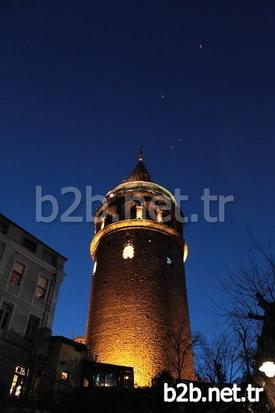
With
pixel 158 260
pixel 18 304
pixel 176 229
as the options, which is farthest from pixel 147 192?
pixel 18 304

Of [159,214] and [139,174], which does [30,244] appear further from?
[139,174]

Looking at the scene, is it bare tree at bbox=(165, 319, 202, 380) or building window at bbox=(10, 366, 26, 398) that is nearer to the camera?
building window at bbox=(10, 366, 26, 398)

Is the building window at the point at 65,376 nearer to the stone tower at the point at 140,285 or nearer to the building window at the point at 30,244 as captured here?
the stone tower at the point at 140,285

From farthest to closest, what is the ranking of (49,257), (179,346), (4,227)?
(179,346) → (49,257) → (4,227)

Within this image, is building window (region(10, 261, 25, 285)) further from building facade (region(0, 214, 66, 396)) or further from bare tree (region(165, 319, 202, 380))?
bare tree (region(165, 319, 202, 380))

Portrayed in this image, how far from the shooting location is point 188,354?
36.5m

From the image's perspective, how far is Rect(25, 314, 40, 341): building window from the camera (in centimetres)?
2577

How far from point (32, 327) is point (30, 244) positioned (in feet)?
17.8

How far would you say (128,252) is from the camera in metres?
40.5

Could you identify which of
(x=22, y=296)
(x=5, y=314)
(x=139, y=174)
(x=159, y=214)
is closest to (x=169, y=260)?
(x=159, y=214)

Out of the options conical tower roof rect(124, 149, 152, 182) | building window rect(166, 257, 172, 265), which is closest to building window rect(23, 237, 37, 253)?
building window rect(166, 257, 172, 265)

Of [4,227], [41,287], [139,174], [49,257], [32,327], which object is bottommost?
[32,327]

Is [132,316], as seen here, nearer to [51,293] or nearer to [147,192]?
[51,293]

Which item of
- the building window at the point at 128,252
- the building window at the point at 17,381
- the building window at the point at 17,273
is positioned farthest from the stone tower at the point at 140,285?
the building window at the point at 17,273
